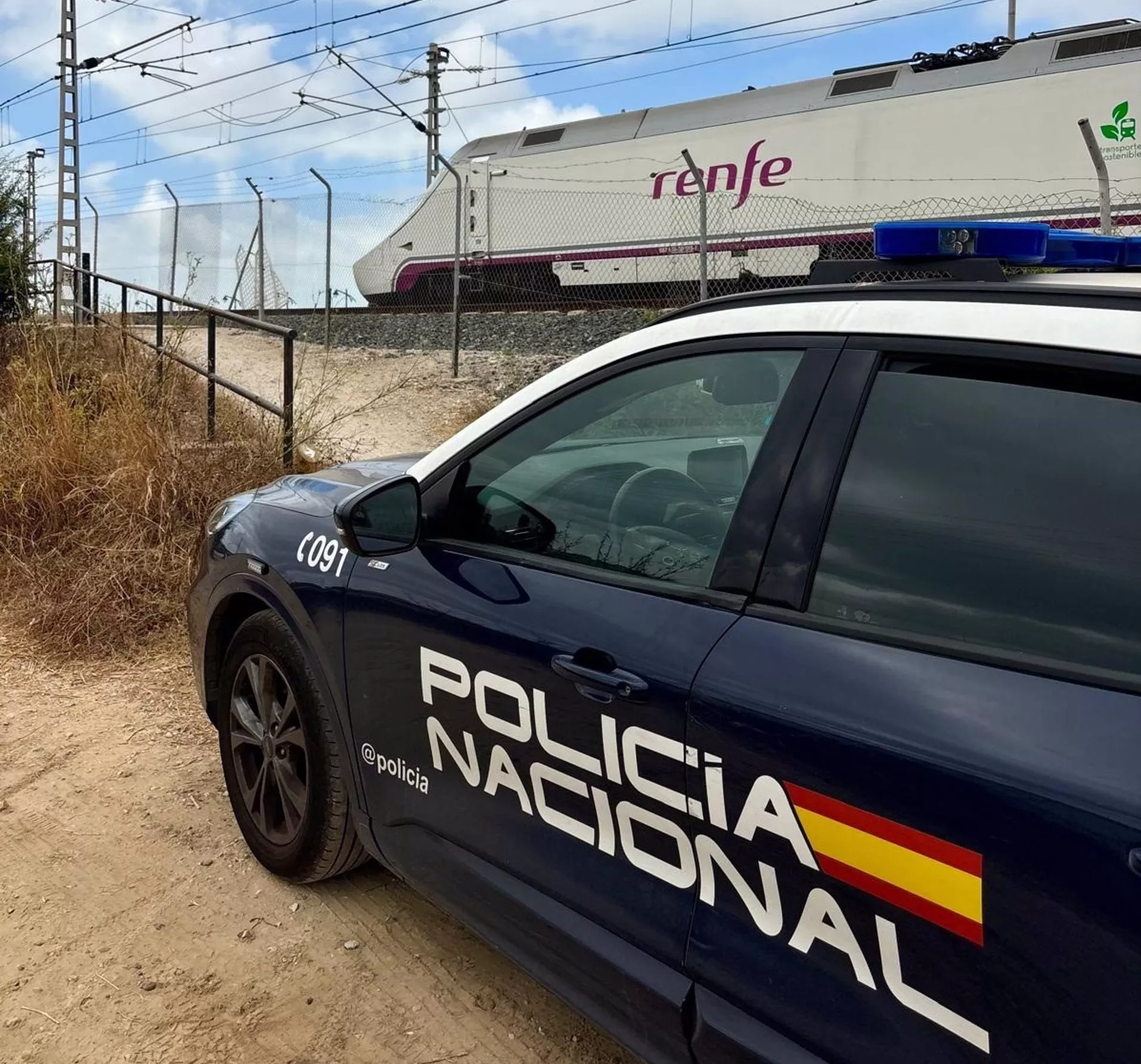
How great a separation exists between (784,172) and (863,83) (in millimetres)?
1506

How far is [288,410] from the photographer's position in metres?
6.91

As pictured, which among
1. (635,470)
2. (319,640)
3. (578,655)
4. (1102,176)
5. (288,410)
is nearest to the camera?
(578,655)

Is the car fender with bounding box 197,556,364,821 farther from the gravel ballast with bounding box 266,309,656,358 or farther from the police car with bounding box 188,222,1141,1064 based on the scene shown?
the gravel ballast with bounding box 266,309,656,358

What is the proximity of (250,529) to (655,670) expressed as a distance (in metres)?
1.69

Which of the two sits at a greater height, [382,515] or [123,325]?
[123,325]

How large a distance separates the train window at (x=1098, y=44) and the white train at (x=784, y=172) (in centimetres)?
2

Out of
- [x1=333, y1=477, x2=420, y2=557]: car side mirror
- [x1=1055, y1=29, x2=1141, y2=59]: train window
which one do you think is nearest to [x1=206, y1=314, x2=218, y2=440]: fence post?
[x1=333, y1=477, x2=420, y2=557]: car side mirror

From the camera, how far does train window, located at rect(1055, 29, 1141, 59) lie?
11375 millimetres

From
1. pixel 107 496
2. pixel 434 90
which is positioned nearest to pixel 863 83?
pixel 107 496

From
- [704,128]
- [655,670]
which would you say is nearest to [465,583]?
[655,670]

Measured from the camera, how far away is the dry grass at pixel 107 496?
200 inches

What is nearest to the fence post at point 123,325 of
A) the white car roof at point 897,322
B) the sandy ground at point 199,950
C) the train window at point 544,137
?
the sandy ground at point 199,950

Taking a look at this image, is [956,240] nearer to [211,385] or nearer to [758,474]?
[758,474]

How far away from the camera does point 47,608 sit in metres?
5.07
